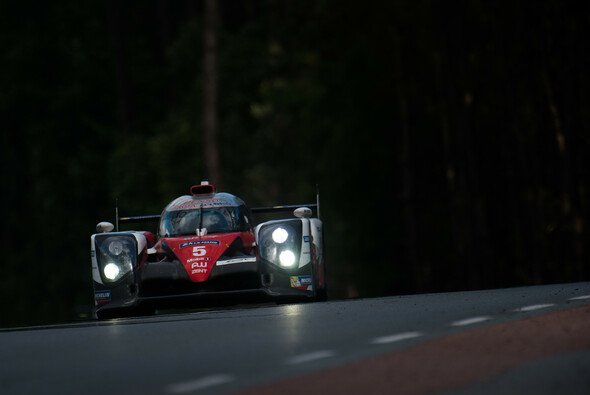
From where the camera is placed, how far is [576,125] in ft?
129

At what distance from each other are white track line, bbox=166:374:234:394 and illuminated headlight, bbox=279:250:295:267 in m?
9.49

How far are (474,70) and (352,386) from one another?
36.8m

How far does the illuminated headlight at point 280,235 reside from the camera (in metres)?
20.8

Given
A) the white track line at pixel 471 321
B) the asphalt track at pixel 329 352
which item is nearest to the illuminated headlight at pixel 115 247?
the asphalt track at pixel 329 352

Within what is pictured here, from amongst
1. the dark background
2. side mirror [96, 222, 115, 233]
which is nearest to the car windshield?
side mirror [96, 222, 115, 233]

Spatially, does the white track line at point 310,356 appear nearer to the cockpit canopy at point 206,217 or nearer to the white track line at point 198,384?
the white track line at point 198,384

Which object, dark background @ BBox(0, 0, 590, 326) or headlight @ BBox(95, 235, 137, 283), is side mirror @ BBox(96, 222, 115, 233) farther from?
dark background @ BBox(0, 0, 590, 326)

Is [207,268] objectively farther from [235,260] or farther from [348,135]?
[348,135]

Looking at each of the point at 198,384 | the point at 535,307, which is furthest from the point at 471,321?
the point at 198,384

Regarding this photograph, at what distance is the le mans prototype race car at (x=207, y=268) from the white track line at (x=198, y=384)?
9.29m

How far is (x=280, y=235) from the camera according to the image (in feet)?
68.6

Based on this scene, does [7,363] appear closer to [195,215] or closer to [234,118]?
[195,215]

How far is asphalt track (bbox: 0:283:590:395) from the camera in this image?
1055 cm

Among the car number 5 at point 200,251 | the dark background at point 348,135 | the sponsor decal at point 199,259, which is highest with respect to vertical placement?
the dark background at point 348,135
